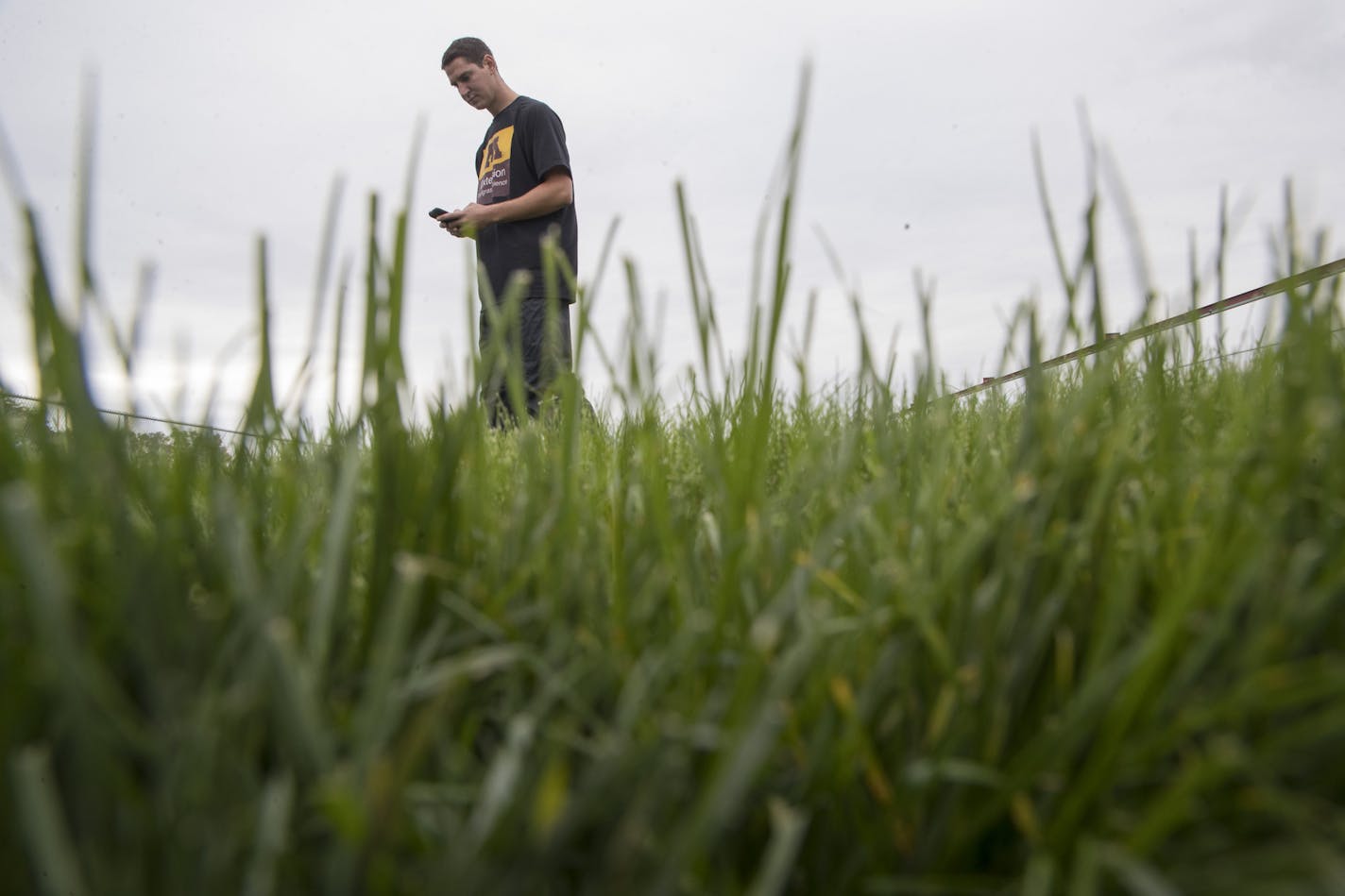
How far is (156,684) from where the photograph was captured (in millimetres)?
458

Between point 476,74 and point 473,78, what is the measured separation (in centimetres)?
3

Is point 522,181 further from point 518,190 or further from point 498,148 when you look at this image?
point 498,148

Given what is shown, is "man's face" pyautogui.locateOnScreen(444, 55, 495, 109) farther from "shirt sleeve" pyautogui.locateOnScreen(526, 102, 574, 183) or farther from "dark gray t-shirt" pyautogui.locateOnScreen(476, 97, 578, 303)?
"shirt sleeve" pyautogui.locateOnScreen(526, 102, 574, 183)

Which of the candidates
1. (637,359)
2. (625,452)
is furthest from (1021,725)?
(625,452)

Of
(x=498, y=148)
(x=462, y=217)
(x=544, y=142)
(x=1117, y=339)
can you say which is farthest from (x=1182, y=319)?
(x=498, y=148)

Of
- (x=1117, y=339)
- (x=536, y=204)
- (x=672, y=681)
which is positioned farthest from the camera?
(x=536, y=204)

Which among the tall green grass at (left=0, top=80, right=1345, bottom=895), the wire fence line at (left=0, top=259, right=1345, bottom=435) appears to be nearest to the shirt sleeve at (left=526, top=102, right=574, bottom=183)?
the wire fence line at (left=0, top=259, right=1345, bottom=435)

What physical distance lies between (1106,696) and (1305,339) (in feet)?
1.07

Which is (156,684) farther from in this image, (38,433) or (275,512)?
(275,512)

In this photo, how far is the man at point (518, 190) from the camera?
388 cm

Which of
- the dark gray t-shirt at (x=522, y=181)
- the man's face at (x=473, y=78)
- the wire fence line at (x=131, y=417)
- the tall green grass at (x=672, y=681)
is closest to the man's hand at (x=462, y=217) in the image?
the dark gray t-shirt at (x=522, y=181)

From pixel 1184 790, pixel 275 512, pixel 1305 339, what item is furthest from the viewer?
pixel 275 512

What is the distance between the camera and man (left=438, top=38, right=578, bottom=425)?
388 cm

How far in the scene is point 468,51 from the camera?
4.47 meters
